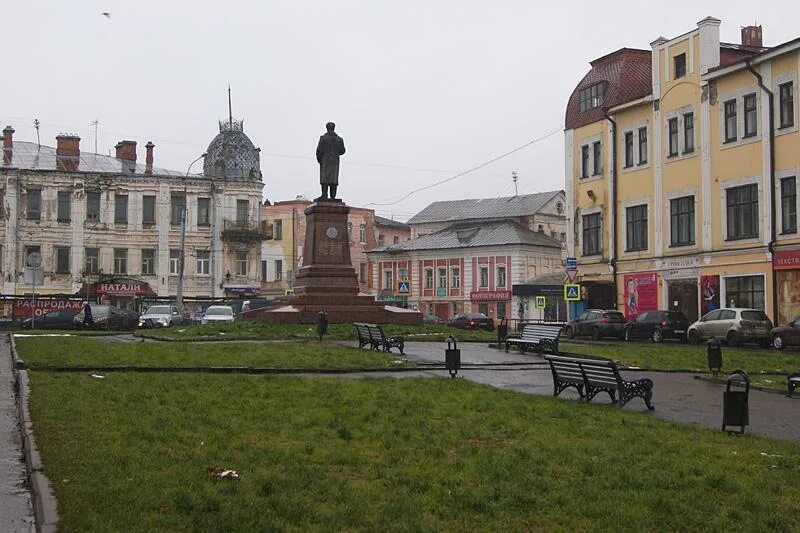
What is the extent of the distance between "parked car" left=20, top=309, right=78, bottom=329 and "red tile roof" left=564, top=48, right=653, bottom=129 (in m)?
28.9

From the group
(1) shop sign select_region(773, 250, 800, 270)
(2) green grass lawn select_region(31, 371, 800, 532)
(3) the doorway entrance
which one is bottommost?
(2) green grass lawn select_region(31, 371, 800, 532)

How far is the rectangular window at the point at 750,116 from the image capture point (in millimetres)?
40156

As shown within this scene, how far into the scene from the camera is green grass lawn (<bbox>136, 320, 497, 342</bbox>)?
1158 inches

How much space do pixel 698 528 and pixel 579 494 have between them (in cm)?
111

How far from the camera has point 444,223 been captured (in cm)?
9081

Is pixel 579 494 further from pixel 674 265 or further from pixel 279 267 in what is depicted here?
pixel 279 267

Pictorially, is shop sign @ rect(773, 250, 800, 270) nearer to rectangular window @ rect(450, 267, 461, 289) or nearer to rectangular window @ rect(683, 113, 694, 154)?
rectangular window @ rect(683, 113, 694, 154)

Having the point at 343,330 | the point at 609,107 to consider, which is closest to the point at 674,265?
the point at 609,107

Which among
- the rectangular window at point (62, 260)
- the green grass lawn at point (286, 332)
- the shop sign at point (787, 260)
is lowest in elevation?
the green grass lawn at point (286, 332)

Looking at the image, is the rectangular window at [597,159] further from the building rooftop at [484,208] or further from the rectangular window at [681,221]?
the building rooftop at [484,208]

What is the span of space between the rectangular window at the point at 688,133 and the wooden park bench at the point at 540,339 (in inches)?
864

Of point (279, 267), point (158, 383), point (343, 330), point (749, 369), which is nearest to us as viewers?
point (158, 383)

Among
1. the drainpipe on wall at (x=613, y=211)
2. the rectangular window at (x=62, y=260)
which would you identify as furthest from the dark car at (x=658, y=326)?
the rectangular window at (x=62, y=260)

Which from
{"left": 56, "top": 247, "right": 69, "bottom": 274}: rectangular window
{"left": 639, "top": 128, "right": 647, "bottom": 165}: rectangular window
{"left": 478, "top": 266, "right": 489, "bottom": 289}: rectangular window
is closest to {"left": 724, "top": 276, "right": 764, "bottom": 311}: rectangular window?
{"left": 639, "top": 128, "right": 647, "bottom": 165}: rectangular window
